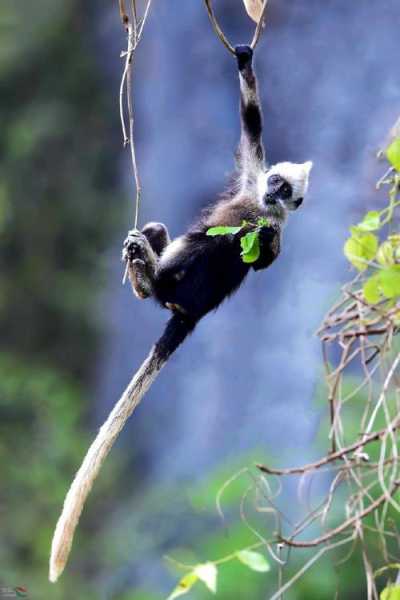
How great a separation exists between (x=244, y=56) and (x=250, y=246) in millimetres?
736

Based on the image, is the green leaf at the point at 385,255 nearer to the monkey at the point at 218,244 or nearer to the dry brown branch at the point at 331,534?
the dry brown branch at the point at 331,534

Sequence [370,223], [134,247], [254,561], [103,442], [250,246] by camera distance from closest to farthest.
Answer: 1. [254,561]
2. [370,223]
3. [250,246]
4. [103,442]
5. [134,247]

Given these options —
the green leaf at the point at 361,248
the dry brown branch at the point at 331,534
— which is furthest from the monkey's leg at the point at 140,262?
the dry brown branch at the point at 331,534

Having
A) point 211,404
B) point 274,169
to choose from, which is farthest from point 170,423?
point 274,169

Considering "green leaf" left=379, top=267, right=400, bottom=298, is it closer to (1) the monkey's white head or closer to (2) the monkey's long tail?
(2) the monkey's long tail

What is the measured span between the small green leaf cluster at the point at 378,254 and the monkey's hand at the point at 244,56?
3.08 ft

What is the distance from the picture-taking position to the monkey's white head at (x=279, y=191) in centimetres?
240

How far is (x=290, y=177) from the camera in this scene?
2439 millimetres

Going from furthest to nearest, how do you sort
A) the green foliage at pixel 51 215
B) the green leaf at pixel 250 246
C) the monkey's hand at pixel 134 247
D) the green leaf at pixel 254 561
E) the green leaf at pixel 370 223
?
the green foliage at pixel 51 215
the monkey's hand at pixel 134 247
the green leaf at pixel 250 246
the green leaf at pixel 370 223
the green leaf at pixel 254 561

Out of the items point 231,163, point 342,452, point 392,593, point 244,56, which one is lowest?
point 392,593

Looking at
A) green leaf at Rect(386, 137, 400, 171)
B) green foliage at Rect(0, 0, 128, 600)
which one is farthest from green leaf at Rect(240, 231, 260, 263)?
green foliage at Rect(0, 0, 128, 600)

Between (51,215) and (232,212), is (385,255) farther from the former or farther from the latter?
(51,215)

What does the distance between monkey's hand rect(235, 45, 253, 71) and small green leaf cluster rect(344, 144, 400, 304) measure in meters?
0.94

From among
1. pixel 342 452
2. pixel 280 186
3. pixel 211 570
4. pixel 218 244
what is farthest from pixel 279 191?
pixel 211 570
